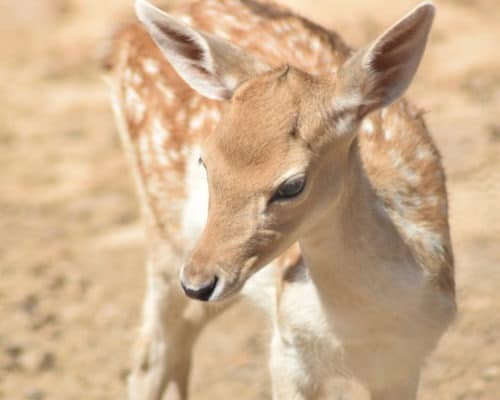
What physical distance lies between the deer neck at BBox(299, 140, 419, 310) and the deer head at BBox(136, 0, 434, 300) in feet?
0.31

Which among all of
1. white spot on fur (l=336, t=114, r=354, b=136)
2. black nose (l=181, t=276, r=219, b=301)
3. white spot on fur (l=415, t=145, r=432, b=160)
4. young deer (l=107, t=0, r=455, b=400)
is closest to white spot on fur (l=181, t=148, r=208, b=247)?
young deer (l=107, t=0, r=455, b=400)

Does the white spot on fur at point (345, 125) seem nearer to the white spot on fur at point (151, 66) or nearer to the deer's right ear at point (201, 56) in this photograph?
the deer's right ear at point (201, 56)

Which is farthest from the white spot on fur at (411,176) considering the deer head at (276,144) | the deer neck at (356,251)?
the deer head at (276,144)

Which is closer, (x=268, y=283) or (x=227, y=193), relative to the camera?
(x=227, y=193)

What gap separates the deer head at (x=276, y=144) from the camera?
11.1ft

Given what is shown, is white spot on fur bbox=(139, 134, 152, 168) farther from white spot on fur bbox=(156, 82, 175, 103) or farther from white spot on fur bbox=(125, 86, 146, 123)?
white spot on fur bbox=(156, 82, 175, 103)

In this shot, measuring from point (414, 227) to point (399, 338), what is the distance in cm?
42

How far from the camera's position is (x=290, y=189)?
3408mm

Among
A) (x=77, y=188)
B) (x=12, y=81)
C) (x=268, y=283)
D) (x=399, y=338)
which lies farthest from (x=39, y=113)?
(x=399, y=338)

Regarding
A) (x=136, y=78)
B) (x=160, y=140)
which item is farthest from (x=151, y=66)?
(x=160, y=140)

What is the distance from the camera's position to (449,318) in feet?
13.2

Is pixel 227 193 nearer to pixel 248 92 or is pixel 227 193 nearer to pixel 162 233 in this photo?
pixel 248 92

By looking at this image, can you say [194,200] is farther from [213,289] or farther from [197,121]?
[213,289]

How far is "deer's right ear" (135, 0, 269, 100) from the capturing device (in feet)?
12.5
